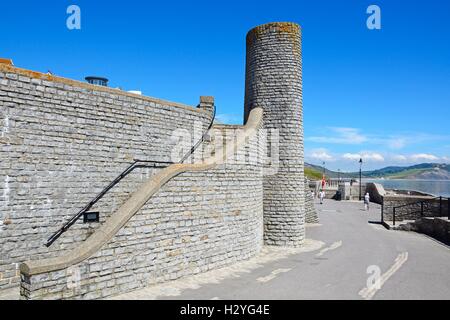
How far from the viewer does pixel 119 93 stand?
1233 centimetres

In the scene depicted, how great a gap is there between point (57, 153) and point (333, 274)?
384 inches

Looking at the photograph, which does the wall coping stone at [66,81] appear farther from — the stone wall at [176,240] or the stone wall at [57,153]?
the stone wall at [176,240]

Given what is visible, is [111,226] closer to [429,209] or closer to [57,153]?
[57,153]

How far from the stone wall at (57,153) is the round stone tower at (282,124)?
659cm

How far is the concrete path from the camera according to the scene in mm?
9844

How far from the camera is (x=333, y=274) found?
11.8 meters

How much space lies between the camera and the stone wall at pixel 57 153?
31.8 feet

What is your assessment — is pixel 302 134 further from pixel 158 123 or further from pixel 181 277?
pixel 181 277

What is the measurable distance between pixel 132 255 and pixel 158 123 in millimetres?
5577

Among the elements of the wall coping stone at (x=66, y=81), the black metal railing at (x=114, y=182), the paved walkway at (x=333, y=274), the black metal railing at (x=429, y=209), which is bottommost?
the paved walkway at (x=333, y=274)

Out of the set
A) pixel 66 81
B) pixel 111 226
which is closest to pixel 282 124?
pixel 66 81

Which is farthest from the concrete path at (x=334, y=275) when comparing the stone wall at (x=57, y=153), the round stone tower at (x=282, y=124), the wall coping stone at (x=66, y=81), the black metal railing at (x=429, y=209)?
the wall coping stone at (x=66, y=81)
